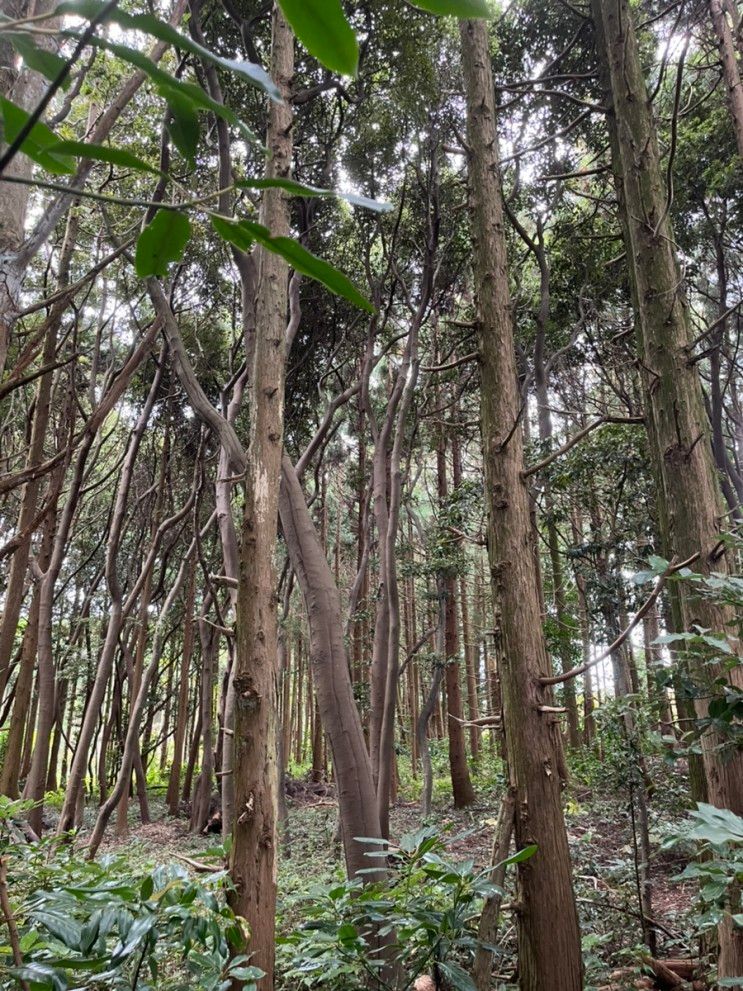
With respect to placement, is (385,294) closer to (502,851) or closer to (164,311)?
(164,311)

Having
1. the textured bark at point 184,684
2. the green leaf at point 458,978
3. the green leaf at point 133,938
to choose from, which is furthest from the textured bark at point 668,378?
the textured bark at point 184,684

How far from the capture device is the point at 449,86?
511cm

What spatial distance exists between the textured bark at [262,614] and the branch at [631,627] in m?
1.01

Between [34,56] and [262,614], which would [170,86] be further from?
[262,614]

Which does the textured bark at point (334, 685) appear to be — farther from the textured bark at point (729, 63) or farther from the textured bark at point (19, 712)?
the textured bark at point (729, 63)

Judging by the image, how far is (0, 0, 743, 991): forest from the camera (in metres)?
1.16

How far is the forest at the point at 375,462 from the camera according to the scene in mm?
1161

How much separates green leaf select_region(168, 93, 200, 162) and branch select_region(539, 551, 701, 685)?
1303 millimetres

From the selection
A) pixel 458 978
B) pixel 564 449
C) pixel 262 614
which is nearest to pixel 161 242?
pixel 458 978

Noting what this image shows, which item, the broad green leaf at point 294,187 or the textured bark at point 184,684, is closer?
the broad green leaf at point 294,187

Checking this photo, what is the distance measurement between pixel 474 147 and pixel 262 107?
2401mm

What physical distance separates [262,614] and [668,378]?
2.30m

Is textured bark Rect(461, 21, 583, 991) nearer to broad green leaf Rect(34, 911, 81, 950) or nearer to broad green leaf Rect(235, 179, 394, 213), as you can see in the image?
broad green leaf Rect(34, 911, 81, 950)

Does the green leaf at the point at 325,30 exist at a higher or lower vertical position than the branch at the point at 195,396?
lower
